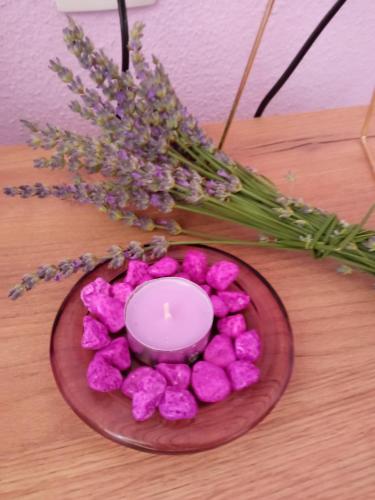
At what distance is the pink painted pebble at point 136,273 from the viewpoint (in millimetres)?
513

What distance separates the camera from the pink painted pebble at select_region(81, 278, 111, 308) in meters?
0.48

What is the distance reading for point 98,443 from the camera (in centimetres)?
44

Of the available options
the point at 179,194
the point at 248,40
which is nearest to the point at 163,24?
the point at 248,40

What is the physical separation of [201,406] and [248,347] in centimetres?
7

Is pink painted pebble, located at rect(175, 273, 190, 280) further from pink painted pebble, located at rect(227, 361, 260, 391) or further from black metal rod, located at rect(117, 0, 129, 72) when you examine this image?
black metal rod, located at rect(117, 0, 129, 72)

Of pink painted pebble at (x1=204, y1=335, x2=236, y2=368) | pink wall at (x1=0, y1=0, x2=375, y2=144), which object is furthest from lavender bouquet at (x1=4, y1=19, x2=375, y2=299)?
pink wall at (x1=0, y1=0, x2=375, y2=144)

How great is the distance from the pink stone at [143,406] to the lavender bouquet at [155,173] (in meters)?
0.14

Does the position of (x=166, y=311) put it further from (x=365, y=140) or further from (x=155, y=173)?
(x=365, y=140)

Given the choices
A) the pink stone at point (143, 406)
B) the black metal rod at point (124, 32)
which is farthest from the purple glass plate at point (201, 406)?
the black metal rod at point (124, 32)

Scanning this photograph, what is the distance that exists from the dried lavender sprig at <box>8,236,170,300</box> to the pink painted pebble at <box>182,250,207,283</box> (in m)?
0.03

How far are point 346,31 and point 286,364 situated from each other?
0.65m

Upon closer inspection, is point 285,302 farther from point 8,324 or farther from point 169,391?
point 8,324

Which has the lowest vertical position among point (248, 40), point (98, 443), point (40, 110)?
point (98, 443)

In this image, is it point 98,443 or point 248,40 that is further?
point 248,40
